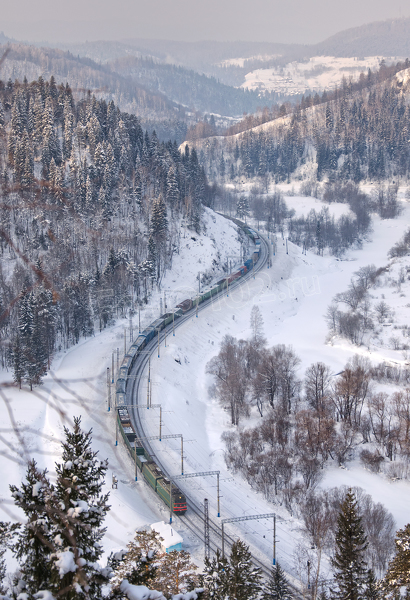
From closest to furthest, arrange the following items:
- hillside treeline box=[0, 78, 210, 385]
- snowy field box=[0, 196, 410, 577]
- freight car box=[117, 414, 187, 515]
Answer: snowy field box=[0, 196, 410, 577], freight car box=[117, 414, 187, 515], hillside treeline box=[0, 78, 210, 385]

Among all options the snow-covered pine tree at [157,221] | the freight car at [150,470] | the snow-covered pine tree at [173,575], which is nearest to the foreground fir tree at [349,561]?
the snow-covered pine tree at [173,575]

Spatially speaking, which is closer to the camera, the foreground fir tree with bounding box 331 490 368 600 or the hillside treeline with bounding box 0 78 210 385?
the foreground fir tree with bounding box 331 490 368 600

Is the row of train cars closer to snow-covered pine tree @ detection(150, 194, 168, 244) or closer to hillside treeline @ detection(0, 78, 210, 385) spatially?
hillside treeline @ detection(0, 78, 210, 385)

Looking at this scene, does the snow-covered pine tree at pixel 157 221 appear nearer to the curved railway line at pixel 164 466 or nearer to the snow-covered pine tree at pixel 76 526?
the curved railway line at pixel 164 466

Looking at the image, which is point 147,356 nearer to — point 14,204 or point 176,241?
point 176,241

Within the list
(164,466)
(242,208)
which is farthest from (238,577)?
(242,208)

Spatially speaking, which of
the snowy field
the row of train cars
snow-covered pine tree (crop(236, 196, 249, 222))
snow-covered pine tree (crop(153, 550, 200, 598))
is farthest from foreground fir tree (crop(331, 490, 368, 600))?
snow-covered pine tree (crop(236, 196, 249, 222))

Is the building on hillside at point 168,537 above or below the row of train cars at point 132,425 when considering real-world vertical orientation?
above
